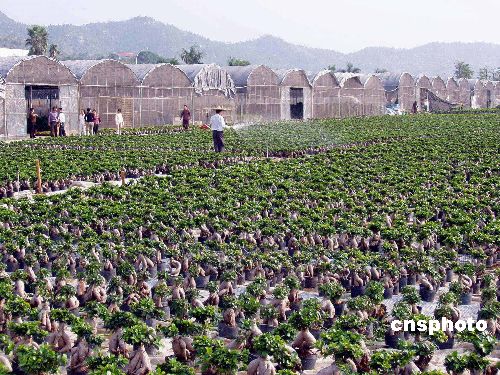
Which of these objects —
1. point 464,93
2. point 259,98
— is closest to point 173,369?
point 259,98

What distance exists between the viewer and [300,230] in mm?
15516

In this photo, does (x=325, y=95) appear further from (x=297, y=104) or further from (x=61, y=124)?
(x=61, y=124)

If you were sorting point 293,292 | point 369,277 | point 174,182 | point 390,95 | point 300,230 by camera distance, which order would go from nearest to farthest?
point 293,292, point 369,277, point 300,230, point 174,182, point 390,95

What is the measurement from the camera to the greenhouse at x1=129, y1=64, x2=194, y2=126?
47.4 m

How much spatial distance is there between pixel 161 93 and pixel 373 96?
28092 millimetres

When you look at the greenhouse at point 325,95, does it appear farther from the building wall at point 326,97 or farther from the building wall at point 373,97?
the building wall at point 373,97

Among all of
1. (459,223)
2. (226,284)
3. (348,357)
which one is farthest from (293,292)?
(459,223)

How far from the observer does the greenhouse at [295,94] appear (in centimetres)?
5919

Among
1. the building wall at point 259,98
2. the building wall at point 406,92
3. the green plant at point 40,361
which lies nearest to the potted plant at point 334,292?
the green plant at point 40,361

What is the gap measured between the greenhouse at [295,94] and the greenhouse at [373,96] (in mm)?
9353

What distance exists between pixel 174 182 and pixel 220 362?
14.6 metres

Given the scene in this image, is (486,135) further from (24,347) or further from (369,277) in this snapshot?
(24,347)

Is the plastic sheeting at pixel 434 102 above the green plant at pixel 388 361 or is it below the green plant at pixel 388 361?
above

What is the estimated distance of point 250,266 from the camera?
13414 mm
